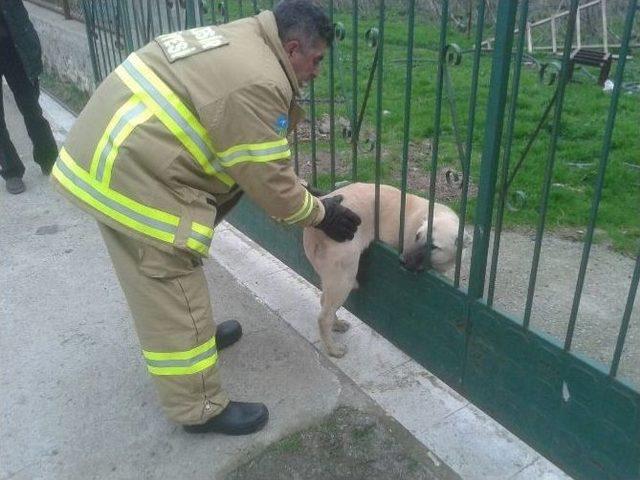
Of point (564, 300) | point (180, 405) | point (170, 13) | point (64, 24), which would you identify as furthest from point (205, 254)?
point (64, 24)

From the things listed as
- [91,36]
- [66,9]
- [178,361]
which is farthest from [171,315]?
[66,9]

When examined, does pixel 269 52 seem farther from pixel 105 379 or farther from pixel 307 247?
pixel 105 379

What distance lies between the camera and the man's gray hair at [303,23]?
2254 millimetres

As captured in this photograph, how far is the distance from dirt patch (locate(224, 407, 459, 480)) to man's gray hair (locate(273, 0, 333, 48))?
162 cm

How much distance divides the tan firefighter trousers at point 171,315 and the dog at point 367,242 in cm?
67

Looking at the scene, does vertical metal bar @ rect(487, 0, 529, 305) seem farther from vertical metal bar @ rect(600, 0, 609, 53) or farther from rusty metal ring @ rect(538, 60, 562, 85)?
vertical metal bar @ rect(600, 0, 609, 53)

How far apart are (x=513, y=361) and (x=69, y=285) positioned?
2716mm

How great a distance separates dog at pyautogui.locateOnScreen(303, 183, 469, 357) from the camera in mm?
2869

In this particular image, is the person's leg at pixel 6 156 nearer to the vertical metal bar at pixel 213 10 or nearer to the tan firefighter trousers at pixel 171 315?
the vertical metal bar at pixel 213 10

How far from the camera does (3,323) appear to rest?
11.4 ft

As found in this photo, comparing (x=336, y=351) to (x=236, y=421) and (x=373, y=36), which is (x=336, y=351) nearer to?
(x=236, y=421)

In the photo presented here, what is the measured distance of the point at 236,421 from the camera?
265cm

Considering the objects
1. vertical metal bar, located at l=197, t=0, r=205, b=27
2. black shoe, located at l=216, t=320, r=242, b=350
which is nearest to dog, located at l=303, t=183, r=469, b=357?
black shoe, located at l=216, t=320, r=242, b=350

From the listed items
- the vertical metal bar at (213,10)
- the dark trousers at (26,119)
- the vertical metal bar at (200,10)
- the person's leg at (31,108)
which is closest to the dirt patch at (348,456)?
the vertical metal bar at (213,10)
